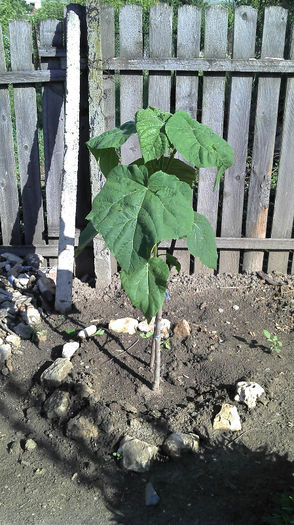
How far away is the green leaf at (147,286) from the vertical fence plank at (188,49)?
1.88 metres

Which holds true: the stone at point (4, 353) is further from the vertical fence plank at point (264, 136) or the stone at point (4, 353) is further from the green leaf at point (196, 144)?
the vertical fence plank at point (264, 136)

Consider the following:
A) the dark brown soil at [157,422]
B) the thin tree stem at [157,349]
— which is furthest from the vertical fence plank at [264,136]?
the thin tree stem at [157,349]

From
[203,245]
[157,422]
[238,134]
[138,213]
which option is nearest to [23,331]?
[157,422]

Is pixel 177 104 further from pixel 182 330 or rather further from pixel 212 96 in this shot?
pixel 182 330

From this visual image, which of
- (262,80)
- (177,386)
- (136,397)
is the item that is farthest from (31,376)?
(262,80)

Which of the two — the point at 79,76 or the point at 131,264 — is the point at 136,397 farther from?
the point at 79,76

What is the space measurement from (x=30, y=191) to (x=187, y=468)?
8.14ft

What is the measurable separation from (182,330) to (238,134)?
5.03ft

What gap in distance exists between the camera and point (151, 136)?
2092 millimetres

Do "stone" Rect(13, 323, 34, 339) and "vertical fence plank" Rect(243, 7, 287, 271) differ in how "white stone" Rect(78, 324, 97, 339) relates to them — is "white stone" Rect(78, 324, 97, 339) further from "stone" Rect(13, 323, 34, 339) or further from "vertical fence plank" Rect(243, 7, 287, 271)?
"vertical fence plank" Rect(243, 7, 287, 271)

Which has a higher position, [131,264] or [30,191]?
[131,264]

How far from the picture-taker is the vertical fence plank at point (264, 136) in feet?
11.8

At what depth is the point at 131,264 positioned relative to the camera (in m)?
2.03

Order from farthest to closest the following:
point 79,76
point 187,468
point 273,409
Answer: point 79,76, point 273,409, point 187,468
